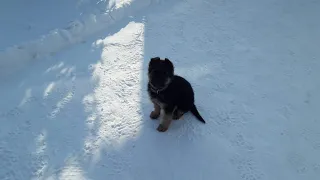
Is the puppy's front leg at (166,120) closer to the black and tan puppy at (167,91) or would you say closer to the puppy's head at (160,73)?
the black and tan puppy at (167,91)

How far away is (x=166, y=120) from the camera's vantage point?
4.56 meters

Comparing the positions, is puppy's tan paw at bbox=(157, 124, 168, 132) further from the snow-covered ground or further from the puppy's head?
the puppy's head

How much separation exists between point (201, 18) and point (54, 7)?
3625mm

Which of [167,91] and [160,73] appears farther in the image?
[167,91]

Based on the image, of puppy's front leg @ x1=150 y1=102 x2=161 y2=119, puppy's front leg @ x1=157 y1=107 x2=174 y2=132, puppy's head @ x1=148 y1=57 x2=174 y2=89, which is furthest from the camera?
puppy's front leg @ x1=150 y1=102 x2=161 y2=119

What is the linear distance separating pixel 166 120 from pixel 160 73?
3.13ft

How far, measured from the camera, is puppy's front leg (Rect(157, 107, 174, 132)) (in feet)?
A: 14.1

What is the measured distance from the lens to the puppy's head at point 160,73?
3.91 metres

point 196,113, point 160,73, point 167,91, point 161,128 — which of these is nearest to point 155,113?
point 161,128

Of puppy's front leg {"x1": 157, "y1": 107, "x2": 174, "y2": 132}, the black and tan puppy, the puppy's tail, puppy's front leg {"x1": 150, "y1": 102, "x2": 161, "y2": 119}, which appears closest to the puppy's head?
the black and tan puppy

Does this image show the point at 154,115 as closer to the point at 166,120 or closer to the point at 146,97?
the point at 166,120

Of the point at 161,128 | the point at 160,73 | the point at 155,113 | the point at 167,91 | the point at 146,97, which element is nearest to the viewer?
the point at 160,73

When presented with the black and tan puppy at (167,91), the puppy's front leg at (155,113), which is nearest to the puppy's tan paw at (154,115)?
the puppy's front leg at (155,113)

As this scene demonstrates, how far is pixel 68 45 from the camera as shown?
6234 millimetres
